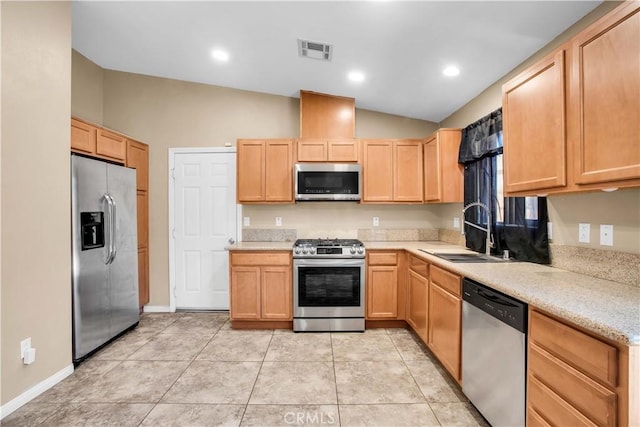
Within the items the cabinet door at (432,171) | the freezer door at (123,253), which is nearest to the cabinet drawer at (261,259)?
the freezer door at (123,253)

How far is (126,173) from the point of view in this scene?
2986 millimetres

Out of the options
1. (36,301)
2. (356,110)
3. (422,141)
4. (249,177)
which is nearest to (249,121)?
(249,177)

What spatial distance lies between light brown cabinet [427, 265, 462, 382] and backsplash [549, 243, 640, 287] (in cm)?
69

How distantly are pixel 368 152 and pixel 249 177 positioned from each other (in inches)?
59.1

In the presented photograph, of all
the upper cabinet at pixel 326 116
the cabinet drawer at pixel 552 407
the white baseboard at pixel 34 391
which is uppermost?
the upper cabinet at pixel 326 116

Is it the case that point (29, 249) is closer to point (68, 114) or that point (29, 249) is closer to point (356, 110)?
point (68, 114)

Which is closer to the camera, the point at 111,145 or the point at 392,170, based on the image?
the point at 111,145

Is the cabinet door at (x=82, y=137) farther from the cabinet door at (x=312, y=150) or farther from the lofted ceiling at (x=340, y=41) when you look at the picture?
the cabinet door at (x=312, y=150)

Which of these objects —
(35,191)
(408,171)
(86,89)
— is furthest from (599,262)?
(86,89)

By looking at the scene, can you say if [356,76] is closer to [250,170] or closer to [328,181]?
[328,181]

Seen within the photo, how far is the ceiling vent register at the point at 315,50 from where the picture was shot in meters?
2.47

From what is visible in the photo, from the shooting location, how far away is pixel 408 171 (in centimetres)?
350

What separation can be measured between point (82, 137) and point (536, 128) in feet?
11.8

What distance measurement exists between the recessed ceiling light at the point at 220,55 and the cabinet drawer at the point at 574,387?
3370 mm
